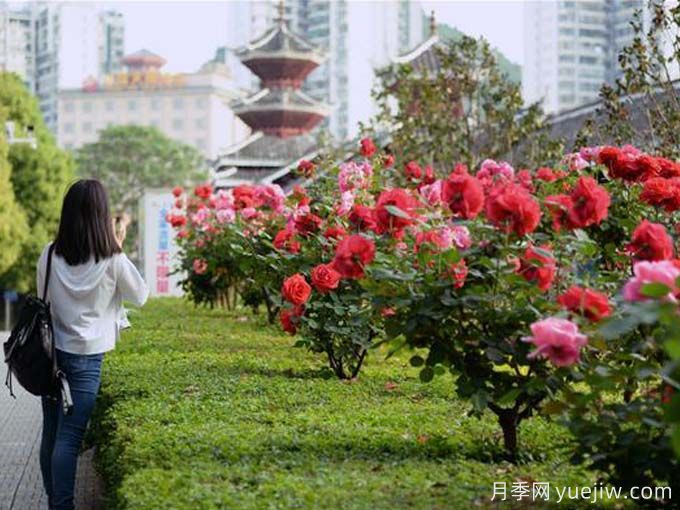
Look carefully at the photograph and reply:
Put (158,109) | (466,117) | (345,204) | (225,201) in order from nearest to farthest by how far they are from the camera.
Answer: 1. (345,204)
2. (225,201)
3. (466,117)
4. (158,109)

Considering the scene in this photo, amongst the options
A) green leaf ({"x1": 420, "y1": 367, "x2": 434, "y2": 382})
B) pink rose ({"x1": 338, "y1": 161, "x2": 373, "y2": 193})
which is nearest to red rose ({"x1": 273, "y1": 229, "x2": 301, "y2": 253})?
pink rose ({"x1": 338, "y1": 161, "x2": 373, "y2": 193})

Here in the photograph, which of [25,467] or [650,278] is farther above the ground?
[650,278]

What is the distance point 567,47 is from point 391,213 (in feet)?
302

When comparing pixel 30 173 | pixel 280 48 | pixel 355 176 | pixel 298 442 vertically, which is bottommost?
pixel 298 442

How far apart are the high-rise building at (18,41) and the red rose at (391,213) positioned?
11181 centimetres

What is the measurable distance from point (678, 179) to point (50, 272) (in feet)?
8.89

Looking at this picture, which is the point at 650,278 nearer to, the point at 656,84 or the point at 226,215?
the point at 656,84

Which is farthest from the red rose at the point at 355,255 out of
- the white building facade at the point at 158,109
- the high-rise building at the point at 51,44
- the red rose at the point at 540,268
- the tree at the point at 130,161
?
the high-rise building at the point at 51,44

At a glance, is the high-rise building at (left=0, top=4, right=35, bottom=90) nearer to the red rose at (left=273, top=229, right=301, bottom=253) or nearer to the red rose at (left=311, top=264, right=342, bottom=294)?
the red rose at (left=273, top=229, right=301, bottom=253)

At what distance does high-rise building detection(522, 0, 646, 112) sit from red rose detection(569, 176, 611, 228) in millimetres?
90956

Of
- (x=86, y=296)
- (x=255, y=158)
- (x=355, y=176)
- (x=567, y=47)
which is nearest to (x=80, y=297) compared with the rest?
(x=86, y=296)

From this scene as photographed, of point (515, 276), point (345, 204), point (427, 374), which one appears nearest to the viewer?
point (515, 276)

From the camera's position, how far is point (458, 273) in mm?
5191

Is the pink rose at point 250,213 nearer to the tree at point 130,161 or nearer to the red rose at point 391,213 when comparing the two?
the red rose at point 391,213
